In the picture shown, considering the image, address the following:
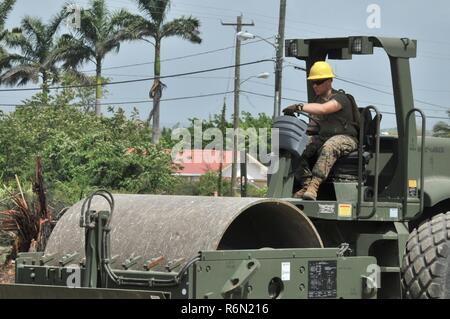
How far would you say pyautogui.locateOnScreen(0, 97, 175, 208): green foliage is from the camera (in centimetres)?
2430

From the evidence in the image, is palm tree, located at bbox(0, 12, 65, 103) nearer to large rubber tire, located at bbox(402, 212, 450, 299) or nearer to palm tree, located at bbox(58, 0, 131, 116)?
palm tree, located at bbox(58, 0, 131, 116)

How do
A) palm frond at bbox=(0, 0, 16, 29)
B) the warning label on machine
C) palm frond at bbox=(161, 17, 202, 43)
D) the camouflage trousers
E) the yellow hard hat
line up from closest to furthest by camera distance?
the warning label on machine, the camouflage trousers, the yellow hard hat, palm frond at bbox=(0, 0, 16, 29), palm frond at bbox=(161, 17, 202, 43)

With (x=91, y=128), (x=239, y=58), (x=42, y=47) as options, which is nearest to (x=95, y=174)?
(x=91, y=128)

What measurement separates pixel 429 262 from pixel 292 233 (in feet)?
4.07

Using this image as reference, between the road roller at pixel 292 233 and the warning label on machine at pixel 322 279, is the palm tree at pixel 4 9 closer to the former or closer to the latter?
the road roller at pixel 292 233

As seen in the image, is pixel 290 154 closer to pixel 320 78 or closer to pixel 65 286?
pixel 320 78

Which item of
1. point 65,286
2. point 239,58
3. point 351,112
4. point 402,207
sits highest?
point 239,58

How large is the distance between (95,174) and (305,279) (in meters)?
17.7

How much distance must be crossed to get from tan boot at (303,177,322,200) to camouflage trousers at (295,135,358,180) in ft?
0.17

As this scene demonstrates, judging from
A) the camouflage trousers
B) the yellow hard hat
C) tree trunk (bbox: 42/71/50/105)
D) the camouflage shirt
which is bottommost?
the camouflage trousers

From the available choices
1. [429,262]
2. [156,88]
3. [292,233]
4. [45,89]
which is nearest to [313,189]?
[292,233]

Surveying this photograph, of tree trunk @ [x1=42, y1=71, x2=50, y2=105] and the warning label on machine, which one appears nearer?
the warning label on machine

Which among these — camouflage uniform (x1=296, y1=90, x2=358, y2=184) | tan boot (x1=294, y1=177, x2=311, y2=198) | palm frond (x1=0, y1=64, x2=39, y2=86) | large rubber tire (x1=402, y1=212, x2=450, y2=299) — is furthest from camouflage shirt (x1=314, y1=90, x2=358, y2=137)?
palm frond (x1=0, y1=64, x2=39, y2=86)

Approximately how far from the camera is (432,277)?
8148 mm
